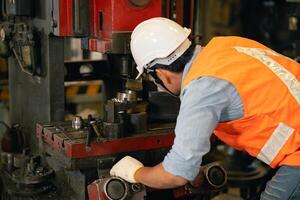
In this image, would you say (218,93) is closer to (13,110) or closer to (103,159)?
(103,159)

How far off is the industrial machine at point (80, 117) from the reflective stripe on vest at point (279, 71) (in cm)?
47

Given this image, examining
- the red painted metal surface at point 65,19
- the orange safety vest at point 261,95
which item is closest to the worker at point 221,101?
the orange safety vest at point 261,95

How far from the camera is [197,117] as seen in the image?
1547 millimetres

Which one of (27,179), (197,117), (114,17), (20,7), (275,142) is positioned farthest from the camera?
(20,7)

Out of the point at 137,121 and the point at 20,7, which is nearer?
the point at 137,121

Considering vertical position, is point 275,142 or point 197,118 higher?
point 197,118

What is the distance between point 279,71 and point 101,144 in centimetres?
66

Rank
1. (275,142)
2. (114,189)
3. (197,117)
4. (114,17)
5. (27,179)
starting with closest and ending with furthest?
(197,117), (275,142), (114,189), (114,17), (27,179)

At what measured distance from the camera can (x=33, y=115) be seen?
2453mm

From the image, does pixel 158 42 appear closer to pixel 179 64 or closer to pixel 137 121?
pixel 179 64

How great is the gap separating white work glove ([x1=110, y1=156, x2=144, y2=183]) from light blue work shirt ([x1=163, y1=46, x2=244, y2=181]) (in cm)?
24

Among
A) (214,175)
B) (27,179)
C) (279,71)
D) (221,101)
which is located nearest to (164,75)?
(221,101)

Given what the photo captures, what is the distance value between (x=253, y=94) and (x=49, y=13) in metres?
0.98

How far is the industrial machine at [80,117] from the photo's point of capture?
1902 millimetres
